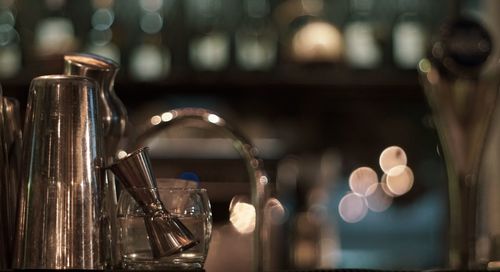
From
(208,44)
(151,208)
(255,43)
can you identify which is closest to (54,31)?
(208,44)

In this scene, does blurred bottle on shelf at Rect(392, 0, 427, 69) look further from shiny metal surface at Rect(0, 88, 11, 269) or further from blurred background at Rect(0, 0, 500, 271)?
shiny metal surface at Rect(0, 88, 11, 269)

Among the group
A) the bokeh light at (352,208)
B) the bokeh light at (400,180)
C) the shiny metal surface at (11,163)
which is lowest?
the shiny metal surface at (11,163)

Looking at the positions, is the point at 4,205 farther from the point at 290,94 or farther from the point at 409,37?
the point at 409,37

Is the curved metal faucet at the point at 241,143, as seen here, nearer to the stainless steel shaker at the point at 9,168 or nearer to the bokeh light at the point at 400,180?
the stainless steel shaker at the point at 9,168

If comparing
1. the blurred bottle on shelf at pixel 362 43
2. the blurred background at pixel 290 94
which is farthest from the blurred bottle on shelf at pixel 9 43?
the blurred bottle on shelf at pixel 362 43

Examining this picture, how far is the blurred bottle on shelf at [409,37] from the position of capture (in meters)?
3.27

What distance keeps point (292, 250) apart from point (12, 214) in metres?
2.23

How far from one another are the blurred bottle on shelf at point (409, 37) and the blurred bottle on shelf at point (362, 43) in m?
0.06

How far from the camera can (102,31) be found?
329cm

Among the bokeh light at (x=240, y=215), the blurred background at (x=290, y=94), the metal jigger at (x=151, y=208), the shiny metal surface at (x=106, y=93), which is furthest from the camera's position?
the blurred background at (x=290, y=94)

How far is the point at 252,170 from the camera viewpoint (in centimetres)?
110

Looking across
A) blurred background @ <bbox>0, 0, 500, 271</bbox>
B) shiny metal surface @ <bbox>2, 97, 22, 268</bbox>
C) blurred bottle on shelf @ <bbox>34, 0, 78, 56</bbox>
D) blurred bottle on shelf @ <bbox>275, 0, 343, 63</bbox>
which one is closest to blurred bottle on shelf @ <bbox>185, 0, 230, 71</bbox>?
blurred background @ <bbox>0, 0, 500, 271</bbox>

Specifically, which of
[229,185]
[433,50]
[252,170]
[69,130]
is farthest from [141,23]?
[69,130]

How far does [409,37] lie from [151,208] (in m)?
2.53
